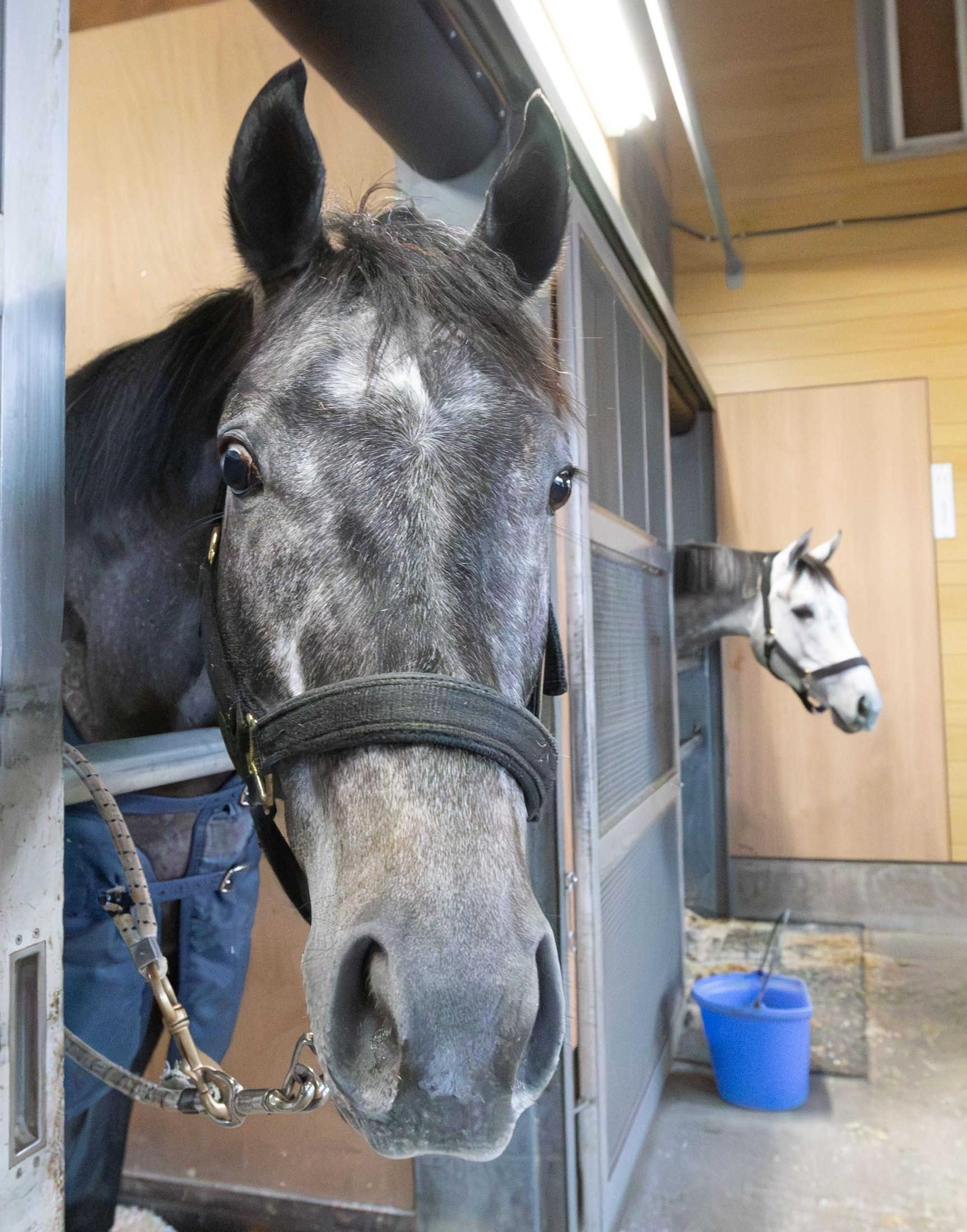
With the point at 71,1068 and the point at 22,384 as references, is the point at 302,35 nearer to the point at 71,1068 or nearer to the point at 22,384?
the point at 22,384

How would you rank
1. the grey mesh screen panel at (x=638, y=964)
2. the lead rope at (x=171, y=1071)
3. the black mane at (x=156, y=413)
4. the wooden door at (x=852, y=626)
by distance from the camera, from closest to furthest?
the lead rope at (x=171, y=1071) < the black mane at (x=156, y=413) < the grey mesh screen panel at (x=638, y=964) < the wooden door at (x=852, y=626)

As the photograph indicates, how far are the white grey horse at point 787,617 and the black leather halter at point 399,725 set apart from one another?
260cm

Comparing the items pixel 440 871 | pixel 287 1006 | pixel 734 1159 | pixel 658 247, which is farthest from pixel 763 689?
pixel 440 871

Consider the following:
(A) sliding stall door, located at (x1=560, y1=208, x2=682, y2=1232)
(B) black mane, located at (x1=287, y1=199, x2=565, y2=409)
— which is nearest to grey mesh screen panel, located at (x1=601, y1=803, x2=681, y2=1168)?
(A) sliding stall door, located at (x1=560, y1=208, x2=682, y2=1232)

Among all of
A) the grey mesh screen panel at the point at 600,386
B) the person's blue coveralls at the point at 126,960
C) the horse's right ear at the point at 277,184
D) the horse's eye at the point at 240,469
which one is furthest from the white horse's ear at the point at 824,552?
the horse's eye at the point at 240,469

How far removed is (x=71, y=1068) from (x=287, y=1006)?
703 millimetres

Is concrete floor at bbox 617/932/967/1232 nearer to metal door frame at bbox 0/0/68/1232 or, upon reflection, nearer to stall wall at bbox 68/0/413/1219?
stall wall at bbox 68/0/413/1219

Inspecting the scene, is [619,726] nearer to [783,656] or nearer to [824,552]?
[783,656]

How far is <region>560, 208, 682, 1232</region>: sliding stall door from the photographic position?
158 centimetres

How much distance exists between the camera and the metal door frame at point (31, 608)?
0.56 metres

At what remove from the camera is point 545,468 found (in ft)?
2.69

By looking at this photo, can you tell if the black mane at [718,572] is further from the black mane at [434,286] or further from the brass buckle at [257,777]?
the brass buckle at [257,777]

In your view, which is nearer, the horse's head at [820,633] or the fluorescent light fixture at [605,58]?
the fluorescent light fixture at [605,58]

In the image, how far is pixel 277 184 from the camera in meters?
0.86
